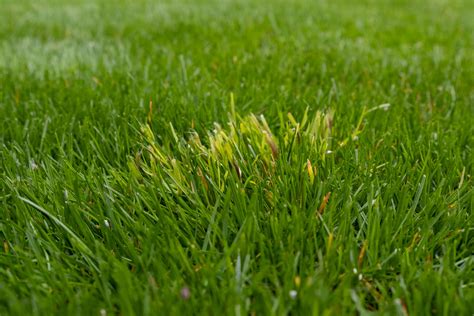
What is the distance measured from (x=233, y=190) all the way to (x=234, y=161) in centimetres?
23

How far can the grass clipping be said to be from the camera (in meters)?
1.48

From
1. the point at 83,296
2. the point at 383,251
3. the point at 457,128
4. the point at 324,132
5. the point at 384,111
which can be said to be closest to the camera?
the point at 83,296

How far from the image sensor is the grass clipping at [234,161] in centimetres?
148

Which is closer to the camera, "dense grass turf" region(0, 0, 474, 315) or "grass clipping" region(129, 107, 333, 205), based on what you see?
"dense grass turf" region(0, 0, 474, 315)

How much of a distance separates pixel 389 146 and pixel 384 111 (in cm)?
52

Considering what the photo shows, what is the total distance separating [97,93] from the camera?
7.81 feet

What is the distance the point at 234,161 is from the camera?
5.18 feet

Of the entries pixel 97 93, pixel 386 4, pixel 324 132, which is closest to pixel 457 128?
pixel 324 132

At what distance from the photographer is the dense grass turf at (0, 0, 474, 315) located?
111 cm

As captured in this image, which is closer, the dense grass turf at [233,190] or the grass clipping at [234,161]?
the dense grass turf at [233,190]

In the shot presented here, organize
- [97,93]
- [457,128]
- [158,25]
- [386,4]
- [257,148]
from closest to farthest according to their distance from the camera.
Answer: [257,148] → [457,128] → [97,93] → [158,25] → [386,4]

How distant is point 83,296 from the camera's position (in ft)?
3.51

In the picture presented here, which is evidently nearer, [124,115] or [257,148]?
[257,148]

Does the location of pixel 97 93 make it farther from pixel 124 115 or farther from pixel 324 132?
A: pixel 324 132
